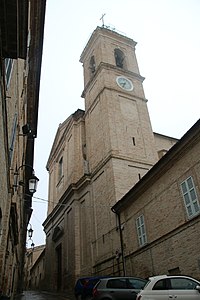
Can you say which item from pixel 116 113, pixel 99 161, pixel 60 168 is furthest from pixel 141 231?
pixel 60 168

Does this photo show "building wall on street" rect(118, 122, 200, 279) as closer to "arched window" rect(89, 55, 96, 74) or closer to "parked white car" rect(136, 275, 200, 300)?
"parked white car" rect(136, 275, 200, 300)

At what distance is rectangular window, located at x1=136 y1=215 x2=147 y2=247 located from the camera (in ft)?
48.9

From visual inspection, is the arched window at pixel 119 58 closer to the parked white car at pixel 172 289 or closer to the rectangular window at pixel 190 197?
the rectangular window at pixel 190 197

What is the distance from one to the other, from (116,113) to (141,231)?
1156 cm

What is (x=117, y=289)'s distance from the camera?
418 inches

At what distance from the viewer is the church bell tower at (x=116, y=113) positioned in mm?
21609

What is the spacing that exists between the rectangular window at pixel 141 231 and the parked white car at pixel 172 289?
6630 mm

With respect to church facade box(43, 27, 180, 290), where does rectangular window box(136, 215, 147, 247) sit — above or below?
below

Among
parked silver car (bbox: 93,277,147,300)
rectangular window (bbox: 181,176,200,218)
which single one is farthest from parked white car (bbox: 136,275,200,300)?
rectangular window (bbox: 181,176,200,218)

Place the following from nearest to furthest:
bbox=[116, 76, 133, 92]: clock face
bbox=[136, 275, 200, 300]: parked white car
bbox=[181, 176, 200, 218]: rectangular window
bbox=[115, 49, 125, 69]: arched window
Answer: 1. bbox=[136, 275, 200, 300]: parked white car
2. bbox=[181, 176, 200, 218]: rectangular window
3. bbox=[116, 76, 133, 92]: clock face
4. bbox=[115, 49, 125, 69]: arched window

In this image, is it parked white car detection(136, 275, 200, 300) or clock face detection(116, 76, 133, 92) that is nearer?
parked white car detection(136, 275, 200, 300)

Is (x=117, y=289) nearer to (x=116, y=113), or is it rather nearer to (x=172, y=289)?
(x=172, y=289)

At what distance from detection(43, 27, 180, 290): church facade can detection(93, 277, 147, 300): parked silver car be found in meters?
3.67

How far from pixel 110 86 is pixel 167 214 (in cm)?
1537
